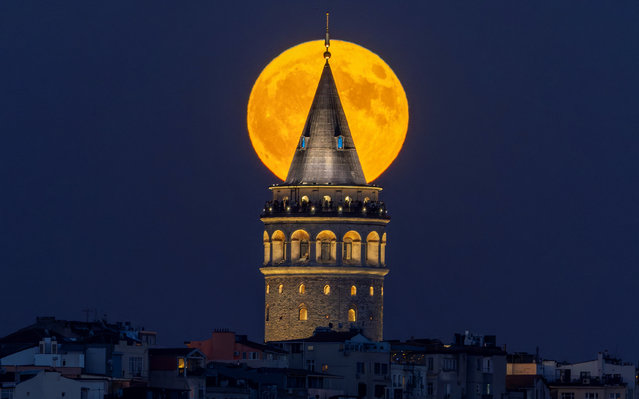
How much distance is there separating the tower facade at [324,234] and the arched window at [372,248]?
2.9 inches

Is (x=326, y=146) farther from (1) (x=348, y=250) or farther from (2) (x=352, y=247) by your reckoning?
(1) (x=348, y=250)

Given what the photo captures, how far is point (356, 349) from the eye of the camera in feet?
513

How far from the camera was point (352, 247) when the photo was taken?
550ft

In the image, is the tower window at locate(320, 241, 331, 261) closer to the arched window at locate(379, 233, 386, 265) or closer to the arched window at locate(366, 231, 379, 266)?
the arched window at locate(366, 231, 379, 266)

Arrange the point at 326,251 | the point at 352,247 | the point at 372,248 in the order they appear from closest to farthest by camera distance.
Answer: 1. the point at 326,251
2. the point at 352,247
3. the point at 372,248

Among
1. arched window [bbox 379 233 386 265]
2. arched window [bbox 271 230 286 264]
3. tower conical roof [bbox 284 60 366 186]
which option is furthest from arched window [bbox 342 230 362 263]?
arched window [bbox 271 230 286 264]

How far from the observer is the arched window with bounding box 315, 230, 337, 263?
167m

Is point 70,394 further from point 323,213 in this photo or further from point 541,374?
point 541,374

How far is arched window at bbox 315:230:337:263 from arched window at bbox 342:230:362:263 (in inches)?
26.6

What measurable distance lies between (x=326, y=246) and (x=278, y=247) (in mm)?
2652

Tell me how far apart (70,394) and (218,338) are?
2370 centimetres

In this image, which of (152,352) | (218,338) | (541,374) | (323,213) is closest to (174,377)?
(152,352)

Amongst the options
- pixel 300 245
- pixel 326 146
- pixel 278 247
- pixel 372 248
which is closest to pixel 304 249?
pixel 300 245

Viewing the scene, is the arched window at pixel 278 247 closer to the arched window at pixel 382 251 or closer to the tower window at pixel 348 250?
the tower window at pixel 348 250
